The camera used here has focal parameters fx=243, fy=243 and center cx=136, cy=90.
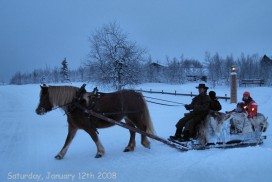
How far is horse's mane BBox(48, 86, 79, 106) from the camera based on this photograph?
606 cm

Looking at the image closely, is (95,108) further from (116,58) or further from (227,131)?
(116,58)

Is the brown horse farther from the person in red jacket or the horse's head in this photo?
the person in red jacket

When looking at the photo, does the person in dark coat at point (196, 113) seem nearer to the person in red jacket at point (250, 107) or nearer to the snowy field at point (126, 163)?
the snowy field at point (126, 163)

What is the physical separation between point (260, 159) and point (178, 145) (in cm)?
205

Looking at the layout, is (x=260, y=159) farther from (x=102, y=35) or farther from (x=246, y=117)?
(x=102, y=35)

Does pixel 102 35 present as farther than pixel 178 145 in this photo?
Yes

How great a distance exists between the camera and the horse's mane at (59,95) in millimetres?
6059

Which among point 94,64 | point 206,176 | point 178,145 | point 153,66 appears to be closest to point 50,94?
point 178,145

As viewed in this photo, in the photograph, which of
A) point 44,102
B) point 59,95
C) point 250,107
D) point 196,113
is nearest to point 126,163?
point 196,113

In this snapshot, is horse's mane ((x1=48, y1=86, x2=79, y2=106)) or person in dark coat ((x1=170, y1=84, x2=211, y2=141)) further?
horse's mane ((x1=48, y1=86, x2=79, y2=106))

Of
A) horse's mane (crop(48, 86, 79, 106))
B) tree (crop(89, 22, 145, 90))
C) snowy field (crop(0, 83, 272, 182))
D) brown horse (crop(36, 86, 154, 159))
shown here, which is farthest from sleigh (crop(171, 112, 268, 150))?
tree (crop(89, 22, 145, 90))

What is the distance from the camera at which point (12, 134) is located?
29.6 feet

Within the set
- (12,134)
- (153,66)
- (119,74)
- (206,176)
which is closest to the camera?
(206,176)

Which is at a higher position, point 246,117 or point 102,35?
point 102,35
